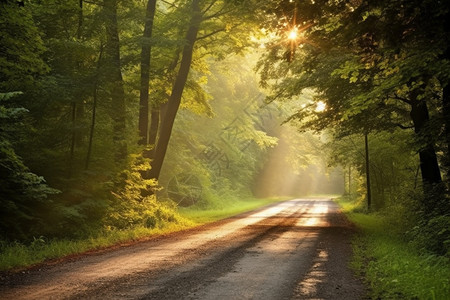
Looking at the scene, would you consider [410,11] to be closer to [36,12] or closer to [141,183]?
[36,12]

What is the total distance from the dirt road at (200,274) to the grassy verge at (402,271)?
0.36 metres

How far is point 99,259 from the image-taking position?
31.2ft

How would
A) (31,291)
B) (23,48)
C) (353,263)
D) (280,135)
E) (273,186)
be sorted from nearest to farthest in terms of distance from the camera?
(31,291), (353,263), (23,48), (280,135), (273,186)

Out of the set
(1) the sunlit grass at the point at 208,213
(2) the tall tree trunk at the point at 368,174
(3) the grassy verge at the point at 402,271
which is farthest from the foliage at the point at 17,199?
(2) the tall tree trunk at the point at 368,174

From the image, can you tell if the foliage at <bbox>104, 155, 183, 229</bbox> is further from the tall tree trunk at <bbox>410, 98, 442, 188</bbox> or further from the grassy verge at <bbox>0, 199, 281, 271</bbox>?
the tall tree trunk at <bbox>410, 98, 442, 188</bbox>

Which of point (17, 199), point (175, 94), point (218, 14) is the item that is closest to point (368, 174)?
point (175, 94)

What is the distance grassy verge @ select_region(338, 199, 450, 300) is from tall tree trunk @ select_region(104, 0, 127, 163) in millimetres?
8786

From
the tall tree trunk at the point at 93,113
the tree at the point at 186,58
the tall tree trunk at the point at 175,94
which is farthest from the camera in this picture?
the tall tree trunk at the point at 175,94

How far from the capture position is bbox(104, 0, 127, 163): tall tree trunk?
13070mm

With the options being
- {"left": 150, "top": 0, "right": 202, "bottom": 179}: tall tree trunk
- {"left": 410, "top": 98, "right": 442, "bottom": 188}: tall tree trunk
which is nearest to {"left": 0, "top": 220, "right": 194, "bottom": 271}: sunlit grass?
{"left": 150, "top": 0, "right": 202, "bottom": 179}: tall tree trunk

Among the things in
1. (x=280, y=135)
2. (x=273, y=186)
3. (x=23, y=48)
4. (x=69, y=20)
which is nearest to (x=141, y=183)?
(x=69, y=20)

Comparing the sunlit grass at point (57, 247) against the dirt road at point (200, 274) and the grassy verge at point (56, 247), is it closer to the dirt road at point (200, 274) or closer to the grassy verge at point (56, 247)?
the grassy verge at point (56, 247)

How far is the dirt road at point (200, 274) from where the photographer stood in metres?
6.40

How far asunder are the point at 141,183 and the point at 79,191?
4.22m
